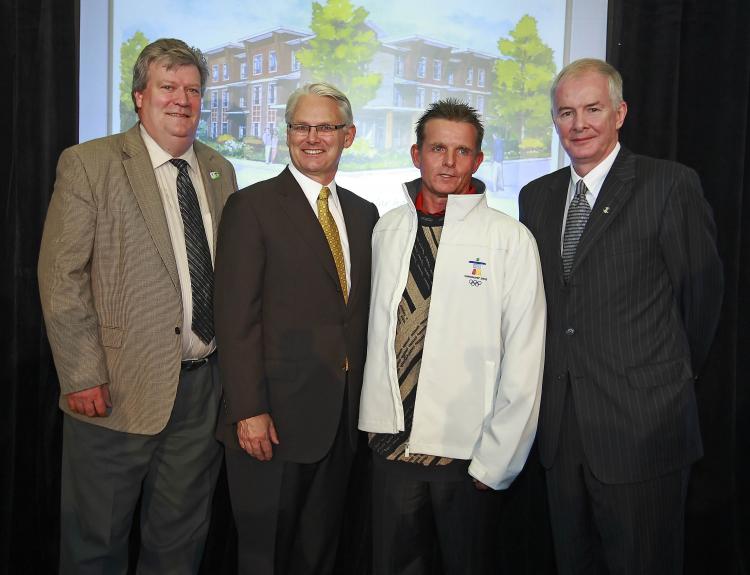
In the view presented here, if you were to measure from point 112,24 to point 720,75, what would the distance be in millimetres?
2556

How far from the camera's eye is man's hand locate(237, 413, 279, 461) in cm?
200

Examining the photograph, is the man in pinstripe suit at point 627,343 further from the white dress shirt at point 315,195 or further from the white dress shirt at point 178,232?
the white dress shirt at point 178,232

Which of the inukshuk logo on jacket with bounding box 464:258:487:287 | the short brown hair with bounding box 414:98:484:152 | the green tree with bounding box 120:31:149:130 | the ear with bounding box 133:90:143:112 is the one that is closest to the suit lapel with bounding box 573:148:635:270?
the inukshuk logo on jacket with bounding box 464:258:487:287

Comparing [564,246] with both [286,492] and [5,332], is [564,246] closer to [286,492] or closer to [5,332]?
[286,492]

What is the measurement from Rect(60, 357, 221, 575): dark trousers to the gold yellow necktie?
569mm

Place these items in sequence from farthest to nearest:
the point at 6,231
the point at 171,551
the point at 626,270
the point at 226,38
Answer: the point at 226,38 → the point at 6,231 → the point at 171,551 → the point at 626,270

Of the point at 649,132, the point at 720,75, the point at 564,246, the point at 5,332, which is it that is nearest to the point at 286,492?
the point at 564,246

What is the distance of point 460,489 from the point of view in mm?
2010

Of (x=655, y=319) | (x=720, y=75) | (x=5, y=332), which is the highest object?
(x=720, y=75)

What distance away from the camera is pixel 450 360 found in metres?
1.96

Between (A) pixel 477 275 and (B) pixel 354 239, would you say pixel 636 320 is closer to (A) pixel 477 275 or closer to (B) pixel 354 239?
(A) pixel 477 275

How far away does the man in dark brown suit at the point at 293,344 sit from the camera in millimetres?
1998

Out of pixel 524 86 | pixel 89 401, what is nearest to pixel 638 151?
pixel 524 86

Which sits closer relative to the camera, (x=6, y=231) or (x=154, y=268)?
(x=154, y=268)
